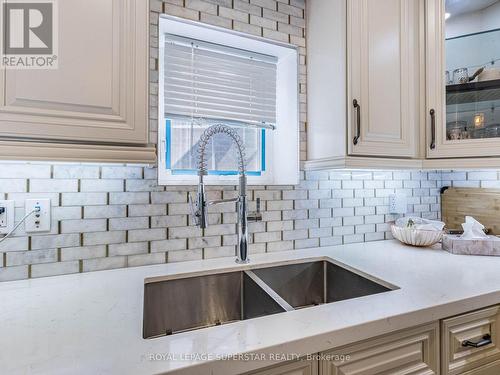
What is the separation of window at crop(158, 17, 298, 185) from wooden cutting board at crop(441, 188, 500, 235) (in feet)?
3.55

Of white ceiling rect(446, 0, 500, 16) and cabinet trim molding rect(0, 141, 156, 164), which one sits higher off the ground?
white ceiling rect(446, 0, 500, 16)

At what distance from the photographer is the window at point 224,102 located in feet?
4.23

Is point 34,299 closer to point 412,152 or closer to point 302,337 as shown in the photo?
point 302,337

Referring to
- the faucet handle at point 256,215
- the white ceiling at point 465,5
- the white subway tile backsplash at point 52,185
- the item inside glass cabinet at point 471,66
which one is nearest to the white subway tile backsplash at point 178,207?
the white subway tile backsplash at point 52,185

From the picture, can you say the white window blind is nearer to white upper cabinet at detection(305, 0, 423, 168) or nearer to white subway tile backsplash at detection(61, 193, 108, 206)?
white upper cabinet at detection(305, 0, 423, 168)

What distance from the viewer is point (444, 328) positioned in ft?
2.64

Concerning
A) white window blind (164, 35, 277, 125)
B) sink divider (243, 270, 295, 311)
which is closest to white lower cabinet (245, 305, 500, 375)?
sink divider (243, 270, 295, 311)

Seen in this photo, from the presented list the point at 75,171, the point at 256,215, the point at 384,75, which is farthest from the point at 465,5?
the point at 75,171

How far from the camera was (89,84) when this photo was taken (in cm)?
79

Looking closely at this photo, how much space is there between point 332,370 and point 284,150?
3.37 ft

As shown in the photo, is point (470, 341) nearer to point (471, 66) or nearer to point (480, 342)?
point (480, 342)

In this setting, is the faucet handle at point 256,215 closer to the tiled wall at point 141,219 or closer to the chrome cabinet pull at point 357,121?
the tiled wall at point 141,219

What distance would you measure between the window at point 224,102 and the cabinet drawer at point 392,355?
821 millimetres

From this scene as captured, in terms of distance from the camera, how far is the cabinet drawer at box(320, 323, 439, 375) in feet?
2.24
